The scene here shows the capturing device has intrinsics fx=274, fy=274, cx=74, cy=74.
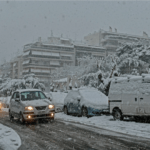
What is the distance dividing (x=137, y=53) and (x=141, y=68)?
2921mm

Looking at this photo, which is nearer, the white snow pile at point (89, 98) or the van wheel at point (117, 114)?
the van wheel at point (117, 114)

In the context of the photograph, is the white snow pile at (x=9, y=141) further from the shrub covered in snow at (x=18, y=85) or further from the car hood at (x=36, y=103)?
the shrub covered in snow at (x=18, y=85)

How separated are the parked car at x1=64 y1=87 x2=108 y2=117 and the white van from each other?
3.51 feet

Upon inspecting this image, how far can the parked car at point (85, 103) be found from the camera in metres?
14.9

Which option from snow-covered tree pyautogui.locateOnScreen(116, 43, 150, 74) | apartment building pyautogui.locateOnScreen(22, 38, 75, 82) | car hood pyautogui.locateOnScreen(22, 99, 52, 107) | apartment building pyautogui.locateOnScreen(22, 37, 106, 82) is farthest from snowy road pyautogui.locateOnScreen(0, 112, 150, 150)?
apartment building pyautogui.locateOnScreen(22, 38, 75, 82)

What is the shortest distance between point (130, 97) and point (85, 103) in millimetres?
3120

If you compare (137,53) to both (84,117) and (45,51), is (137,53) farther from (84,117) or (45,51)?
(45,51)

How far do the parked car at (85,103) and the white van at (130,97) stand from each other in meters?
1.07

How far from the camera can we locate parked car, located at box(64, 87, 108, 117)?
14.9 metres

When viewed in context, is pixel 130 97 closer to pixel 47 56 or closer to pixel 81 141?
pixel 81 141

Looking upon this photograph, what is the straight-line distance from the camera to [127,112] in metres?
12.9

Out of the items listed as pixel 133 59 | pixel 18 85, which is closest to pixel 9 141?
pixel 133 59

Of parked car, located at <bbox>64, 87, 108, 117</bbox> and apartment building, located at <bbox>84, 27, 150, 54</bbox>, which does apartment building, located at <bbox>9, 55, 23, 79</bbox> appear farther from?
parked car, located at <bbox>64, 87, 108, 117</bbox>

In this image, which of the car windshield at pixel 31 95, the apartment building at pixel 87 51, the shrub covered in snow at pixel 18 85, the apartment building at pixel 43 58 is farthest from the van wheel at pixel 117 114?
the apartment building at pixel 87 51
